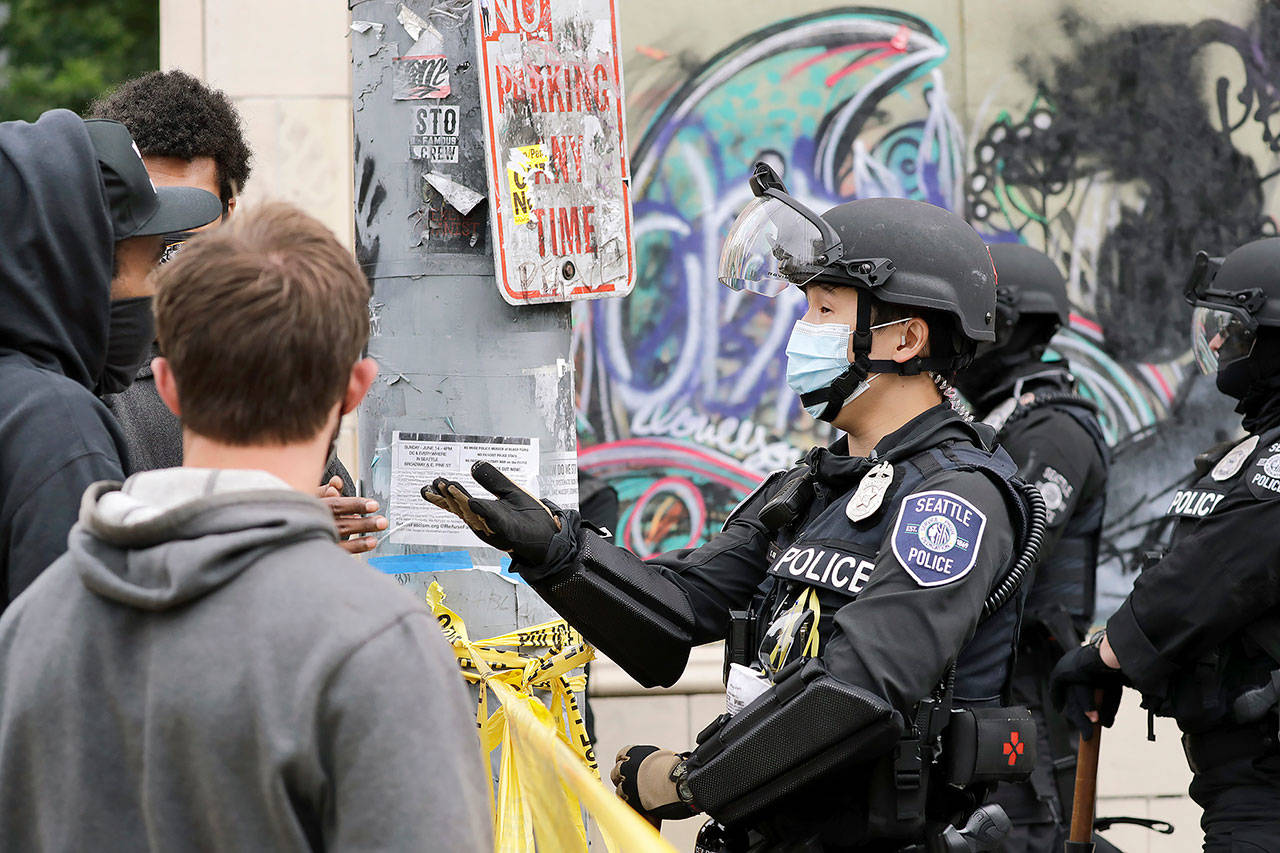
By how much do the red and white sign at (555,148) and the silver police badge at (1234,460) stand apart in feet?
6.18

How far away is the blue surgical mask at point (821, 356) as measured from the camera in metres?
2.82

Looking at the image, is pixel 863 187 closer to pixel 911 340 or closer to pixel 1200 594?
pixel 1200 594

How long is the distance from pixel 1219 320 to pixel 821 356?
172 cm

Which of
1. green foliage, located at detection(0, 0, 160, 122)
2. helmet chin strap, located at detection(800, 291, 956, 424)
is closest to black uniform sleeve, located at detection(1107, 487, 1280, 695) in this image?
helmet chin strap, located at detection(800, 291, 956, 424)

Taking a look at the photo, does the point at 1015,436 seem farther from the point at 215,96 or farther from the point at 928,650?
the point at 215,96

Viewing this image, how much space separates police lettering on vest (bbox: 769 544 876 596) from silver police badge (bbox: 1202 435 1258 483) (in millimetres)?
1612

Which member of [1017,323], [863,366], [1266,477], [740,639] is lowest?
[740,639]

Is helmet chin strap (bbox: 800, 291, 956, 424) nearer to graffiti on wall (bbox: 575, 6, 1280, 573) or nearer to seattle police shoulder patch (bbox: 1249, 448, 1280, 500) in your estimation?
seattle police shoulder patch (bbox: 1249, 448, 1280, 500)

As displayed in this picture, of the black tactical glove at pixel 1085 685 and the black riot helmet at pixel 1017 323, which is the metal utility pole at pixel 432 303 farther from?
the black riot helmet at pixel 1017 323

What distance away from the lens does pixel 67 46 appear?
1391 cm

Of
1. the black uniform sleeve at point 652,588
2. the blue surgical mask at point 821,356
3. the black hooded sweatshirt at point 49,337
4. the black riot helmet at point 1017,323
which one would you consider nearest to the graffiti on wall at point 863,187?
the black riot helmet at point 1017,323

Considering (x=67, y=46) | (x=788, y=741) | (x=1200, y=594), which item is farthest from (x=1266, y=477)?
(x=67, y=46)

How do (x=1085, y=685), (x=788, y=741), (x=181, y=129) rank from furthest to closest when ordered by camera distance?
(x=1085, y=685) → (x=181, y=129) → (x=788, y=741)

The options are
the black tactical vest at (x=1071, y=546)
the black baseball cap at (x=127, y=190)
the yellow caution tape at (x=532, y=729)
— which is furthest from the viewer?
the black tactical vest at (x=1071, y=546)
